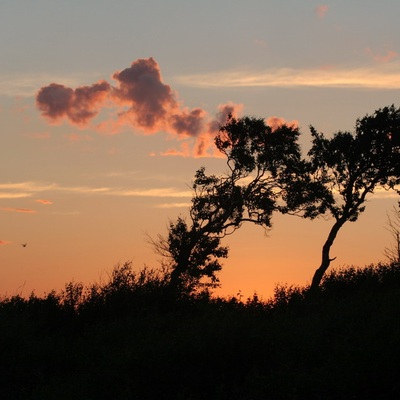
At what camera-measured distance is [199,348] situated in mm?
22641

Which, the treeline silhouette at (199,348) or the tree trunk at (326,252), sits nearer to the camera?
the treeline silhouette at (199,348)

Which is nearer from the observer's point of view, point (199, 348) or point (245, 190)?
point (199, 348)

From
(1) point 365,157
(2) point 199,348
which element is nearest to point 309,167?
(1) point 365,157

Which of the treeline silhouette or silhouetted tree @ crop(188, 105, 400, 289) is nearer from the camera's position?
the treeline silhouette

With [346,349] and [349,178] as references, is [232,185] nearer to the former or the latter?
[349,178]

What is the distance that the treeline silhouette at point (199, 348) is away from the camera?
20.1 metres

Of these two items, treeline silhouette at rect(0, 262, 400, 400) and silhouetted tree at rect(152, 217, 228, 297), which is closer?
treeline silhouette at rect(0, 262, 400, 400)

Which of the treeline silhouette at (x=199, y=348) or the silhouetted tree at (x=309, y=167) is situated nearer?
the treeline silhouette at (x=199, y=348)

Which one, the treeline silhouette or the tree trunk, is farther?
the tree trunk

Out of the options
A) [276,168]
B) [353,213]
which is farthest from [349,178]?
[276,168]

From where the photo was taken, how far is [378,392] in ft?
61.5

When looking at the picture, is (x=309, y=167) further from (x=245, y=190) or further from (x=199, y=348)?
(x=199, y=348)

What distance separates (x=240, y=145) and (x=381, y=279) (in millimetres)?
23672

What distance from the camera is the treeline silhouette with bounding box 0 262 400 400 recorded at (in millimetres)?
20062
